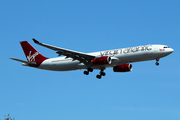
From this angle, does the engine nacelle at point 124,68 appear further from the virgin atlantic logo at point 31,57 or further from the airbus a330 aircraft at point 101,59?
the virgin atlantic logo at point 31,57

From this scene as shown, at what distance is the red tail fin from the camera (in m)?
56.7

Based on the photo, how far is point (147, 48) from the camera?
1852 inches

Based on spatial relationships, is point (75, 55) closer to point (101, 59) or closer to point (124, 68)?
point (101, 59)

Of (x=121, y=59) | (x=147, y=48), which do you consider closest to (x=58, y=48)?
(x=121, y=59)

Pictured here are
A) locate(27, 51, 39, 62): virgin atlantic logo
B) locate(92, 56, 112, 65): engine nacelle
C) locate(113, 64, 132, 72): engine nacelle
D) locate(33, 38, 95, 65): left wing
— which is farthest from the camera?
locate(27, 51, 39, 62): virgin atlantic logo

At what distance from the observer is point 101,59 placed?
47.8 meters

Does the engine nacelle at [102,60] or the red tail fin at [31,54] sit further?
the red tail fin at [31,54]

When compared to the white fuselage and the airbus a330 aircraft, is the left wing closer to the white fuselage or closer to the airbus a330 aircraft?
the airbus a330 aircraft

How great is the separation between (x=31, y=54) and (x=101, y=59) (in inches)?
671

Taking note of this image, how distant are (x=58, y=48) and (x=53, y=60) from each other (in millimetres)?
8612

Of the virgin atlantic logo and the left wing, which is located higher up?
the virgin atlantic logo

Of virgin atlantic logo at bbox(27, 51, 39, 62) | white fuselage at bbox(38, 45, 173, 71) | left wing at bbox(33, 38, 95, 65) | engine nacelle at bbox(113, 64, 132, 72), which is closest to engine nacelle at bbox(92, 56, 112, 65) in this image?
white fuselage at bbox(38, 45, 173, 71)

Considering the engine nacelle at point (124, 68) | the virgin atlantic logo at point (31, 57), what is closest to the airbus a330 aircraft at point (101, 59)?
the engine nacelle at point (124, 68)

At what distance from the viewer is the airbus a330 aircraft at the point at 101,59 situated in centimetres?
4684
